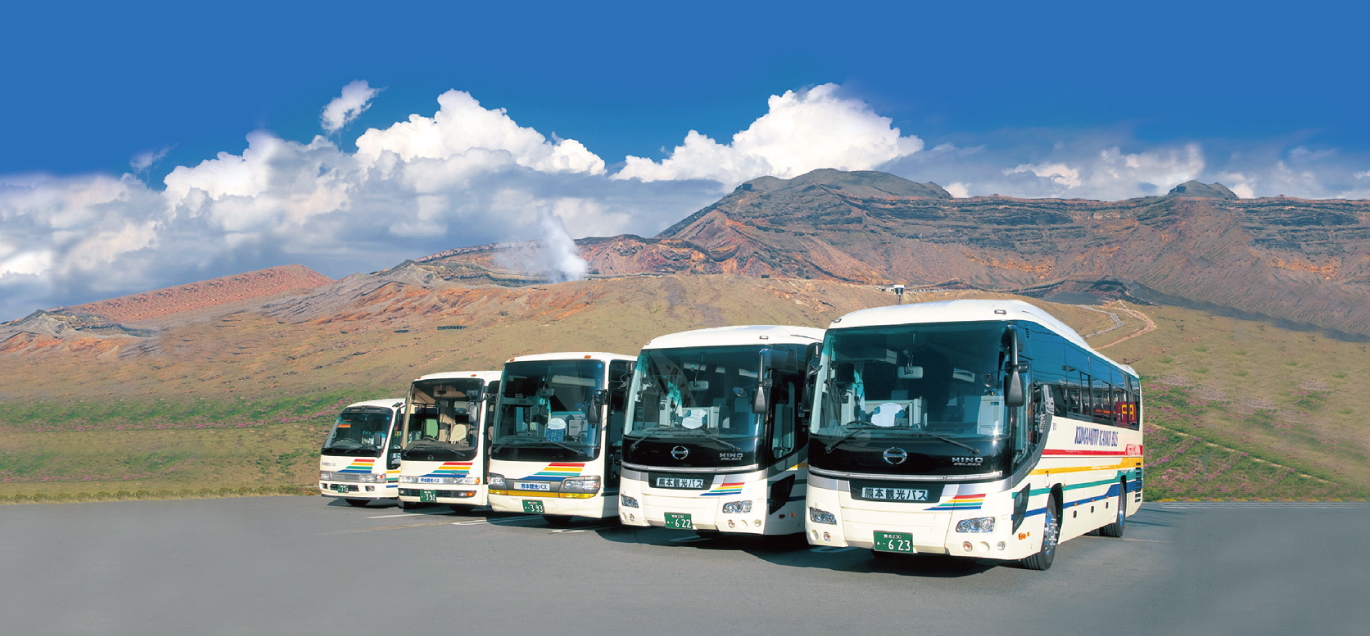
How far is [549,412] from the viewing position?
650 inches

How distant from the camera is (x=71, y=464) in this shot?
2032 inches

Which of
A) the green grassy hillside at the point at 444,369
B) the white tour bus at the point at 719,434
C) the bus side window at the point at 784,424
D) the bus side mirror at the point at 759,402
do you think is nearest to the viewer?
the bus side mirror at the point at 759,402

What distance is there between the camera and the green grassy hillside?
46219mm

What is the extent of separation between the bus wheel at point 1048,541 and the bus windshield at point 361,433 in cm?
1490

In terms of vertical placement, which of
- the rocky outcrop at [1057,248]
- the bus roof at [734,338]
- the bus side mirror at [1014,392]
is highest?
the rocky outcrop at [1057,248]

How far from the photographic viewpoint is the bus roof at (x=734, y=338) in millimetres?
14383

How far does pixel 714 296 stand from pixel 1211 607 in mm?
88625

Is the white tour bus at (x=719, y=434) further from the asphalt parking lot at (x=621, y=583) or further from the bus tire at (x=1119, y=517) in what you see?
the bus tire at (x=1119, y=517)

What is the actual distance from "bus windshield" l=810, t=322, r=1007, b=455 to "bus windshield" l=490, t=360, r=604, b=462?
5.62m

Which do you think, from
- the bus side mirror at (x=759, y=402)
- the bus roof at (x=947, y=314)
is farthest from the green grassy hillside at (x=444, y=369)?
the bus roof at (x=947, y=314)

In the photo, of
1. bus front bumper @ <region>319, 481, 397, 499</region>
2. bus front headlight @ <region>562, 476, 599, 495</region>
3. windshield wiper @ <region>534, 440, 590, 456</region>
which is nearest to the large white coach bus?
bus front headlight @ <region>562, 476, 599, 495</region>

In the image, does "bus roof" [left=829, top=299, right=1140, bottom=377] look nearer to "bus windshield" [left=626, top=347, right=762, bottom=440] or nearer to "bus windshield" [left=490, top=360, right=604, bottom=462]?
"bus windshield" [left=626, top=347, right=762, bottom=440]

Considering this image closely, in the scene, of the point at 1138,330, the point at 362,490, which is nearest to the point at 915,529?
the point at 362,490

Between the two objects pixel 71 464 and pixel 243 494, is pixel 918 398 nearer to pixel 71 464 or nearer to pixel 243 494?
pixel 243 494
